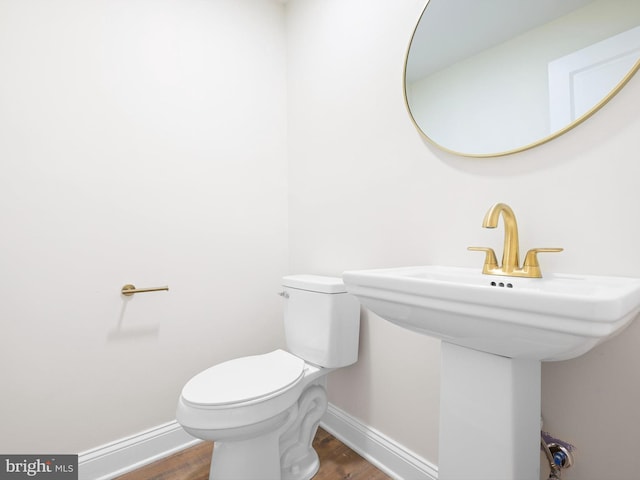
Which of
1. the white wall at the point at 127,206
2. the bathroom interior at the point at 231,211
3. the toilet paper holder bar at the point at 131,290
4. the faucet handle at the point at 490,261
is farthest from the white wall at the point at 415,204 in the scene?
the toilet paper holder bar at the point at 131,290

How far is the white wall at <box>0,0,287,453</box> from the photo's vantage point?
1232 mm

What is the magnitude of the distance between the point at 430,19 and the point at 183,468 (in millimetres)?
2110

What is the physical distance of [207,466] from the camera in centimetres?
142

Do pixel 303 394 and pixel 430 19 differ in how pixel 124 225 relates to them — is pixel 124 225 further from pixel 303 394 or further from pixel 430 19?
pixel 430 19

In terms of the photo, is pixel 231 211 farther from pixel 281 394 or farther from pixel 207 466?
pixel 207 466

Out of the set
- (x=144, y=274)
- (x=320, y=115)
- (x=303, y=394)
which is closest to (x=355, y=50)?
(x=320, y=115)

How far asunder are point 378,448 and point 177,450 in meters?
0.95

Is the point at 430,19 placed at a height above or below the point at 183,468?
above

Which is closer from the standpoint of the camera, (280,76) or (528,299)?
(528,299)

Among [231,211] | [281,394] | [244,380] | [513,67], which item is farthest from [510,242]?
[231,211]

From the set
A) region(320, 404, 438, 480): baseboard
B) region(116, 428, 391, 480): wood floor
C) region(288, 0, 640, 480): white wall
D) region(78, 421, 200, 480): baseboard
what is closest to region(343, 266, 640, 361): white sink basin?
region(288, 0, 640, 480): white wall

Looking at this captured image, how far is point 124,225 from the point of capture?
1.43m

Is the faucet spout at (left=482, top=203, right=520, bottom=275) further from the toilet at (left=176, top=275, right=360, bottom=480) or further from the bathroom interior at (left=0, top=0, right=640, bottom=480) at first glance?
the toilet at (left=176, top=275, right=360, bottom=480)

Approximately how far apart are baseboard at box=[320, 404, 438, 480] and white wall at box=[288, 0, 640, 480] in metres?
0.04
